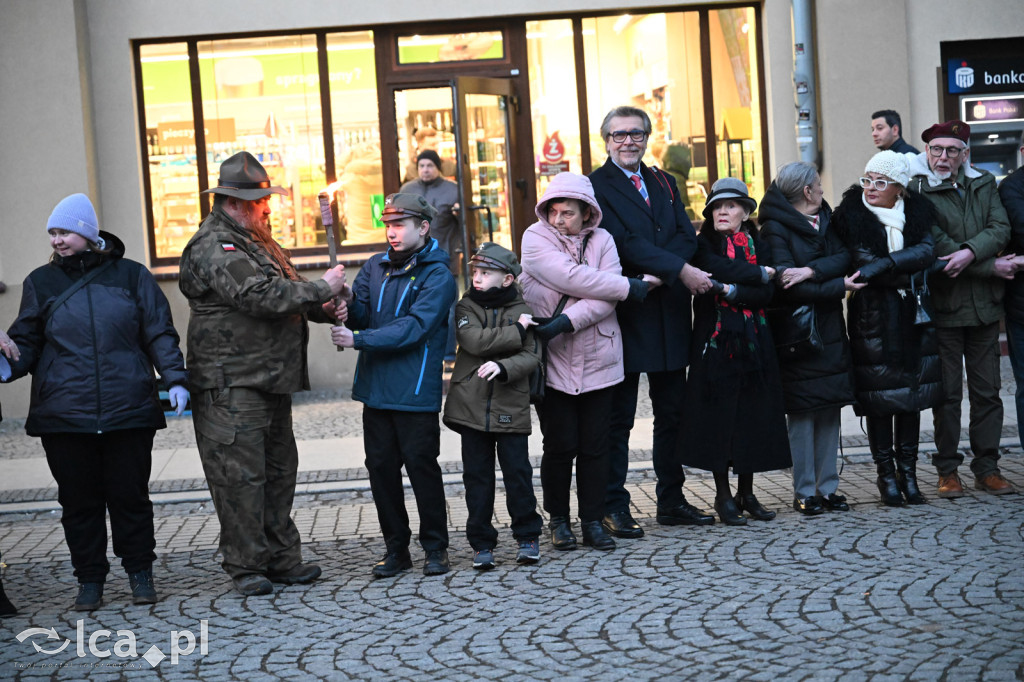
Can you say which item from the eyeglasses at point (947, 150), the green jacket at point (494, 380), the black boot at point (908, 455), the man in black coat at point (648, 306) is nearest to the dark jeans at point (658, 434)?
the man in black coat at point (648, 306)

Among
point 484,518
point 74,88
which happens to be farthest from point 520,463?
point 74,88

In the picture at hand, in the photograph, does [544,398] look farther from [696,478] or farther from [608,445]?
[696,478]

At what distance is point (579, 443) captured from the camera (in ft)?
21.4

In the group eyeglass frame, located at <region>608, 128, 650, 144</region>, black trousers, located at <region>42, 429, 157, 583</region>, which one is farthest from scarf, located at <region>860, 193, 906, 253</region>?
black trousers, located at <region>42, 429, 157, 583</region>

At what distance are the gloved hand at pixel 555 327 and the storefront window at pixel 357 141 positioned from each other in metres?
6.80

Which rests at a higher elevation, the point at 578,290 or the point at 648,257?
the point at 648,257

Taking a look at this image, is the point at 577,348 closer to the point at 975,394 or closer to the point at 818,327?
the point at 818,327

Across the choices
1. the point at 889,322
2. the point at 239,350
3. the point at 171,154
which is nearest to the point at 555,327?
the point at 239,350

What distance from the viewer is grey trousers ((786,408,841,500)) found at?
6.88m

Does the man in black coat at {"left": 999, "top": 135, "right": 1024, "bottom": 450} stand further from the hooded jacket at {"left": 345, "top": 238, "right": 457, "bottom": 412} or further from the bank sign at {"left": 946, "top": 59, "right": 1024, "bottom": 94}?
the bank sign at {"left": 946, "top": 59, "right": 1024, "bottom": 94}

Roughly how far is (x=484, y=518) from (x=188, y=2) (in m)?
8.19

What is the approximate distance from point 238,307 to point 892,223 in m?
3.57

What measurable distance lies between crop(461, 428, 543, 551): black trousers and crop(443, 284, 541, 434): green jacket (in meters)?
0.09

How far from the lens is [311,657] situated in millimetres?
4949
